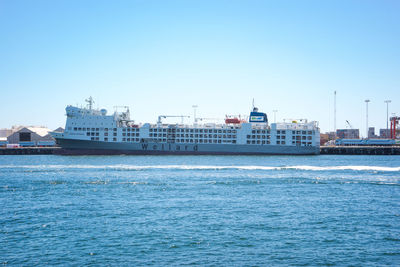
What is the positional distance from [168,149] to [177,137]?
15.5 feet

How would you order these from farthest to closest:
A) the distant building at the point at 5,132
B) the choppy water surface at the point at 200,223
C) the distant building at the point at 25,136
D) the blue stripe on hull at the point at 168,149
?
the distant building at the point at 5,132, the distant building at the point at 25,136, the blue stripe on hull at the point at 168,149, the choppy water surface at the point at 200,223

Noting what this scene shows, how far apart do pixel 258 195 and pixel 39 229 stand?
650 inches

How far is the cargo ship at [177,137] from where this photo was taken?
84.7 meters

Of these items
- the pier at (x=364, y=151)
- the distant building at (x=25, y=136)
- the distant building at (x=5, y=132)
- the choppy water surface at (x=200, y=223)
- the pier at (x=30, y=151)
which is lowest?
the choppy water surface at (x=200, y=223)

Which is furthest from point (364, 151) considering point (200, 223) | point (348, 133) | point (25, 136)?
point (25, 136)

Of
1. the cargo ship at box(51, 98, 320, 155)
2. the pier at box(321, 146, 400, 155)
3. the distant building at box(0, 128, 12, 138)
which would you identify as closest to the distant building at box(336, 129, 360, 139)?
the pier at box(321, 146, 400, 155)

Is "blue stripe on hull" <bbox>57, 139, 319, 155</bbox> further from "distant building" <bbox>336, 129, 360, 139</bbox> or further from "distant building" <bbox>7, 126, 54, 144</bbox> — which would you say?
"distant building" <bbox>336, 129, 360, 139</bbox>

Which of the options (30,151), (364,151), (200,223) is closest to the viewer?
(200,223)

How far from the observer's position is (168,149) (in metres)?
85.2

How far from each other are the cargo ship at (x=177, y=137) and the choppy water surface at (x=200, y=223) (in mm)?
49348

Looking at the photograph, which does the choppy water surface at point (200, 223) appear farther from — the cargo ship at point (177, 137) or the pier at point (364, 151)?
the pier at point (364, 151)

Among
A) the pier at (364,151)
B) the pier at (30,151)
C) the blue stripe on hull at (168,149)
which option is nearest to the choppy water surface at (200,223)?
the blue stripe on hull at (168,149)

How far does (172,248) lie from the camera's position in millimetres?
16156

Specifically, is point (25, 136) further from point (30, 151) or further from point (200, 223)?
point (200, 223)
